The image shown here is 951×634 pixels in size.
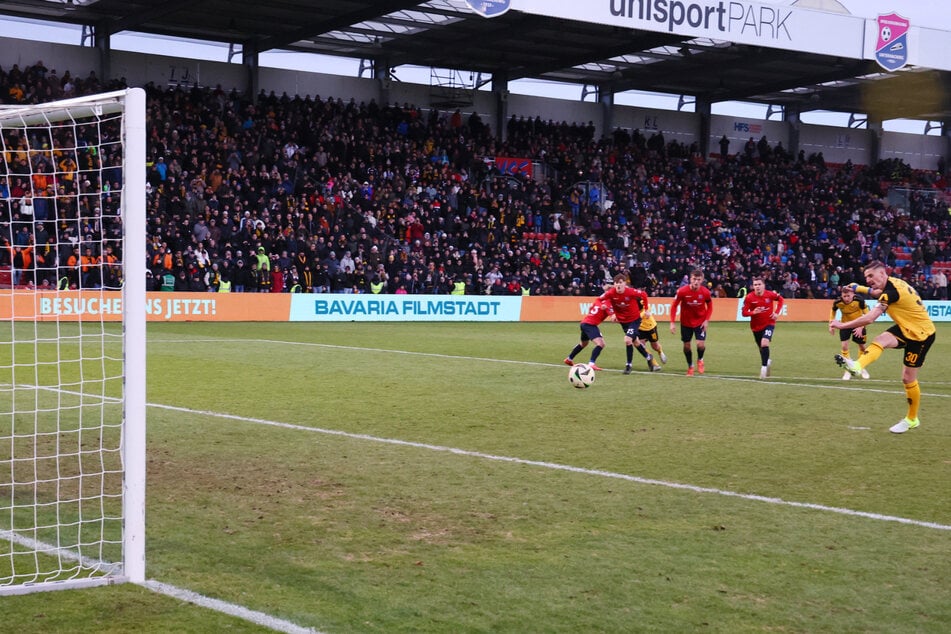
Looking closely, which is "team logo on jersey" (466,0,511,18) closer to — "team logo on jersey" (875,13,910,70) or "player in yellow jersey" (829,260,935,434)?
"team logo on jersey" (875,13,910,70)

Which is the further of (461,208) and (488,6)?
(461,208)

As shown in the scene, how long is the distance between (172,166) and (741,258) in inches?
868

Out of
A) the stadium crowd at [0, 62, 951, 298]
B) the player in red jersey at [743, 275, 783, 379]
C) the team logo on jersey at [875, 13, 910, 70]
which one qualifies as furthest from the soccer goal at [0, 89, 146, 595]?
the team logo on jersey at [875, 13, 910, 70]

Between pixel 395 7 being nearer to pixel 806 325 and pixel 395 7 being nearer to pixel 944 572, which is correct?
pixel 806 325

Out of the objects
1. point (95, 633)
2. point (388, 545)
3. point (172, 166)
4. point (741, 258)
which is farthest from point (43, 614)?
point (741, 258)

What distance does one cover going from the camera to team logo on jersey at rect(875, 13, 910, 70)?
123ft

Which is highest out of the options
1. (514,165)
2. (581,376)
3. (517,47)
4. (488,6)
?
(517,47)

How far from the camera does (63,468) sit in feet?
26.8

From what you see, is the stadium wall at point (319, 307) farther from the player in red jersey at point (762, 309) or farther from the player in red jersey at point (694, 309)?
the player in red jersey at point (762, 309)

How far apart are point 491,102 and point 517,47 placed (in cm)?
405

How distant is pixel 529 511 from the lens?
23.2 ft

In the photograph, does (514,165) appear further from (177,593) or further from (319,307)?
(177,593)

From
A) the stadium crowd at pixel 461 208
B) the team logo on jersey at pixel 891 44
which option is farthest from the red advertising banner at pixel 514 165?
the team logo on jersey at pixel 891 44

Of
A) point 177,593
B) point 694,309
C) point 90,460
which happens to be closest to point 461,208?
point 694,309
